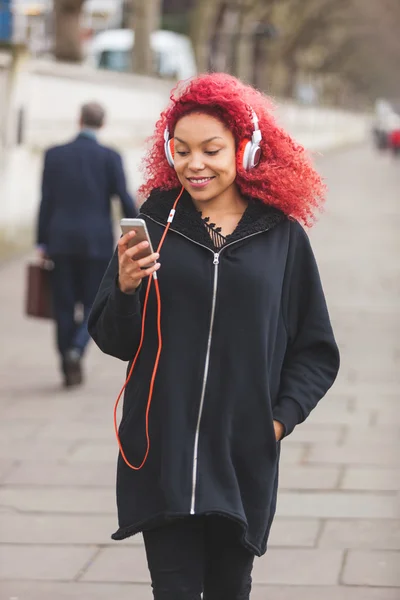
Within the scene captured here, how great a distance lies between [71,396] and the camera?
27.0ft

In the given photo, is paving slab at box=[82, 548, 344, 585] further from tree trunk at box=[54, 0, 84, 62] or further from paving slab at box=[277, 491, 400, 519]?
tree trunk at box=[54, 0, 84, 62]

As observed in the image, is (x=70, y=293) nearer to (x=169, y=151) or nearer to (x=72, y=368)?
(x=72, y=368)

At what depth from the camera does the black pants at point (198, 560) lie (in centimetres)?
323

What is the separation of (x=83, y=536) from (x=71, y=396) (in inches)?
115

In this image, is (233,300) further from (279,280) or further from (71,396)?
(71,396)

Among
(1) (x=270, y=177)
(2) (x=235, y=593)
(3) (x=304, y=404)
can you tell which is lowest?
(2) (x=235, y=593)

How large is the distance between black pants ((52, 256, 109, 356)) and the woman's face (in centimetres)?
506

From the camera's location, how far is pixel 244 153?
3289mm

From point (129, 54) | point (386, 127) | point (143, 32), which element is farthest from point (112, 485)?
point (386, 127)

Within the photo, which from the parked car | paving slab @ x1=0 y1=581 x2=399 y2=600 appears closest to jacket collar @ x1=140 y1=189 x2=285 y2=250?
paving slab @ x1=0 y1=581 x2=399 y2=600

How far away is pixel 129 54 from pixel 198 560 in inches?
1234

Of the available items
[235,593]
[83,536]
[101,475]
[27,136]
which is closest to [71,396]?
[101,475]

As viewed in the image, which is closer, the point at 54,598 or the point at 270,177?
the point at 270,177

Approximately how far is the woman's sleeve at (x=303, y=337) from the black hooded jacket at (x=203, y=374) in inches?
1.5
